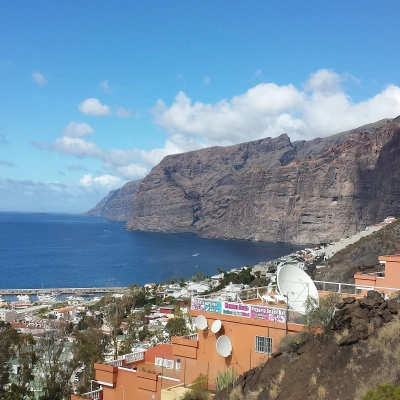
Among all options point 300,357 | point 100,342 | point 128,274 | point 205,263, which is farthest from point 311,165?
point 300,357

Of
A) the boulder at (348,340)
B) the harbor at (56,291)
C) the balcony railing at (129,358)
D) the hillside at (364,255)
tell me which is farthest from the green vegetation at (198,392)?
the harbor at (56,291)

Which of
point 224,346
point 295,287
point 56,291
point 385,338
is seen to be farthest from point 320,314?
point 56,291

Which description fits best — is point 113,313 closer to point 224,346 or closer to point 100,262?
point 224,346

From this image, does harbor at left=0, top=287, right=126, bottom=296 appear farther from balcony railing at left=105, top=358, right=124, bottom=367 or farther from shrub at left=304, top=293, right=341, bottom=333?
shrub at left=304, top=293, right=341, bottom=333

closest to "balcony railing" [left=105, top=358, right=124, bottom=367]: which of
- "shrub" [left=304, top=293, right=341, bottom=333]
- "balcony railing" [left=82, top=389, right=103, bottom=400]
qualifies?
"balcony railing" [left=82, top=389, right=103, bottom=400]

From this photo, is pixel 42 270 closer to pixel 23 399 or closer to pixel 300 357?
pixel 23 399

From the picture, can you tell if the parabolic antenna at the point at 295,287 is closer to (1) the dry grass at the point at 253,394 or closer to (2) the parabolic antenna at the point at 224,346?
(2) the parabolic antenna at the point at 224,346

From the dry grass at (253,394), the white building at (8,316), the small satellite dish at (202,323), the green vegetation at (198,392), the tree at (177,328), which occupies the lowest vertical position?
the white building at (8,316)
